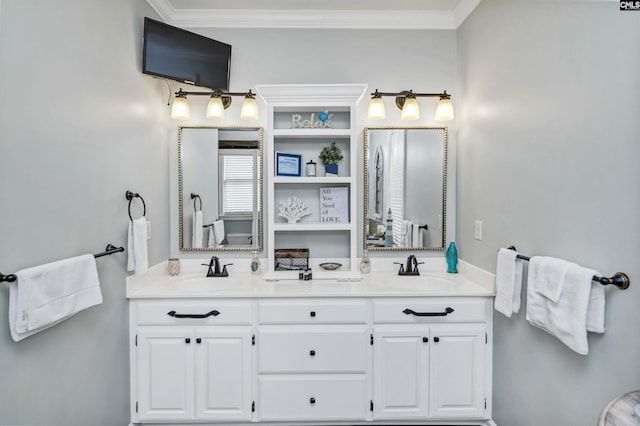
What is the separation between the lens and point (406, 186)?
2.53 meters

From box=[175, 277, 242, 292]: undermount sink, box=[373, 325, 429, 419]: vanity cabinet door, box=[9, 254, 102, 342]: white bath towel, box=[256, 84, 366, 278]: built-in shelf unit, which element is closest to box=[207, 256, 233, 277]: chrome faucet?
box=[175, 277, 242, 292]: undermount sink

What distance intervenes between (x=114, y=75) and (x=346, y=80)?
1507mm

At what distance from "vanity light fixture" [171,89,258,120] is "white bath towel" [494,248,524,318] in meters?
1.82

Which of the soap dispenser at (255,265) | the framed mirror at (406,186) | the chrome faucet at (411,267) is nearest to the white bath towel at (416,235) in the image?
the framed mirror at (406,186)

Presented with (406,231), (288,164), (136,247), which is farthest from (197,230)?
(406,231)

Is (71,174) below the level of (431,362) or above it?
above

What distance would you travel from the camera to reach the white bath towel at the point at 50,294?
1194mm

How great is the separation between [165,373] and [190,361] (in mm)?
163

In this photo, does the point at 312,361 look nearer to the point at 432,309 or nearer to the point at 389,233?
the point at 432,309

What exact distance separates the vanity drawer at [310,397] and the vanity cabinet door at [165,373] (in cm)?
44

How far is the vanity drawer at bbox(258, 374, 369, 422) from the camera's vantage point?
6.53 ft

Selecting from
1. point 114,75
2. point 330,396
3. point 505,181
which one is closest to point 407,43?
point 505,181

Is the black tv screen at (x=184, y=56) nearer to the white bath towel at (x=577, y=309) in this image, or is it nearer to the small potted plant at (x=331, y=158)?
the small potted plant at (x=331, y=158)

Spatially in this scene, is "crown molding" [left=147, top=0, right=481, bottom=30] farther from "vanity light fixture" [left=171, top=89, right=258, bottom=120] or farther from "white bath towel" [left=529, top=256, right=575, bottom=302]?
"white bath towel" [left=529, top=256, right=575, bottom=302]
